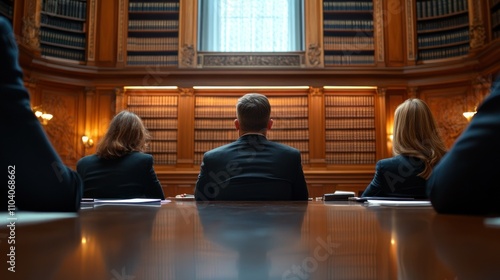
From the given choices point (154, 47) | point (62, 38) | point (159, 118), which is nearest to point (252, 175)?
point (159, 118)

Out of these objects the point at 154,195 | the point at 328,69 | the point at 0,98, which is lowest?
the point at 154,195

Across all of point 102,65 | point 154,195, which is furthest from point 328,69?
point 154,195

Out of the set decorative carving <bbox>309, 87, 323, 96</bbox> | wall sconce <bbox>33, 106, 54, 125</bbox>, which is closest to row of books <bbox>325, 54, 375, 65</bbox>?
decorative carving <bbox>309, 87, 323, 96</bbox>

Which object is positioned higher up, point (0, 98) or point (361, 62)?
point (361, 62)

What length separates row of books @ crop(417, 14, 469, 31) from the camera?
627 cm

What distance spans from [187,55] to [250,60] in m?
0.97

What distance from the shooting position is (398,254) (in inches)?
14.1

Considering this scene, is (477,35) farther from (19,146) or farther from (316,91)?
(19,146)

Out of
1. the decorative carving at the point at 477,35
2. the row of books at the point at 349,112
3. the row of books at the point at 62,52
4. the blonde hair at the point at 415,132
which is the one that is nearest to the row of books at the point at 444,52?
the decorative carving at the point at 477,35

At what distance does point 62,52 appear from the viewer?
6414 millimetres

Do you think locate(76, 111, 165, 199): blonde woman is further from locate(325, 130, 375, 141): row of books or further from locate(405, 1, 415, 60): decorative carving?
locate(405, 1, 415, 60): decorative carving

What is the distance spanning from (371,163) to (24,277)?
6354 mm

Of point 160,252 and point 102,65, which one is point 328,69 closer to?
point 102,65

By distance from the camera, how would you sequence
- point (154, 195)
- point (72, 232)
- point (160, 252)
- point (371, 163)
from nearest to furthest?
point (160, 252) < point (72, 232) < point (154, 195) < point (371, 163)
